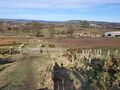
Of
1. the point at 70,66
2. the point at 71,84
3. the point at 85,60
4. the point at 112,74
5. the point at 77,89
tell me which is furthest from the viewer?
the point at 85,60

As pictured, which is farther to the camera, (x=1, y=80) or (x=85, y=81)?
(x=1, y=80)

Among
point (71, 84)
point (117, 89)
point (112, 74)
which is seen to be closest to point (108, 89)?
point (117, 89)

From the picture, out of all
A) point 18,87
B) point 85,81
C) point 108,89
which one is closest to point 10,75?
point 18,87

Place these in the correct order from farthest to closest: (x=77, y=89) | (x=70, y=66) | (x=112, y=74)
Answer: (x=70, y=66)
(x=112, y=74)
(x=77, y=89)

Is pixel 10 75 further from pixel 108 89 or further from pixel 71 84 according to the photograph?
pixel 108 89

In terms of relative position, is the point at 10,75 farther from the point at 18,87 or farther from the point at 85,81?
the point at 85,81

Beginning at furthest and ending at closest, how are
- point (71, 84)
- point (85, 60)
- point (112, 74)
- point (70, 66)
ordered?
point (85, 60) → point (70, 66) → point (112, 74) → point (71, 84)

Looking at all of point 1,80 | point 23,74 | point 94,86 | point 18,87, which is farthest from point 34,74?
point 94,86

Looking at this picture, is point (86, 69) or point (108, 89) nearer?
point (108, 89)

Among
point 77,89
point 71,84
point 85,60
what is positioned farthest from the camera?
point 85,60
